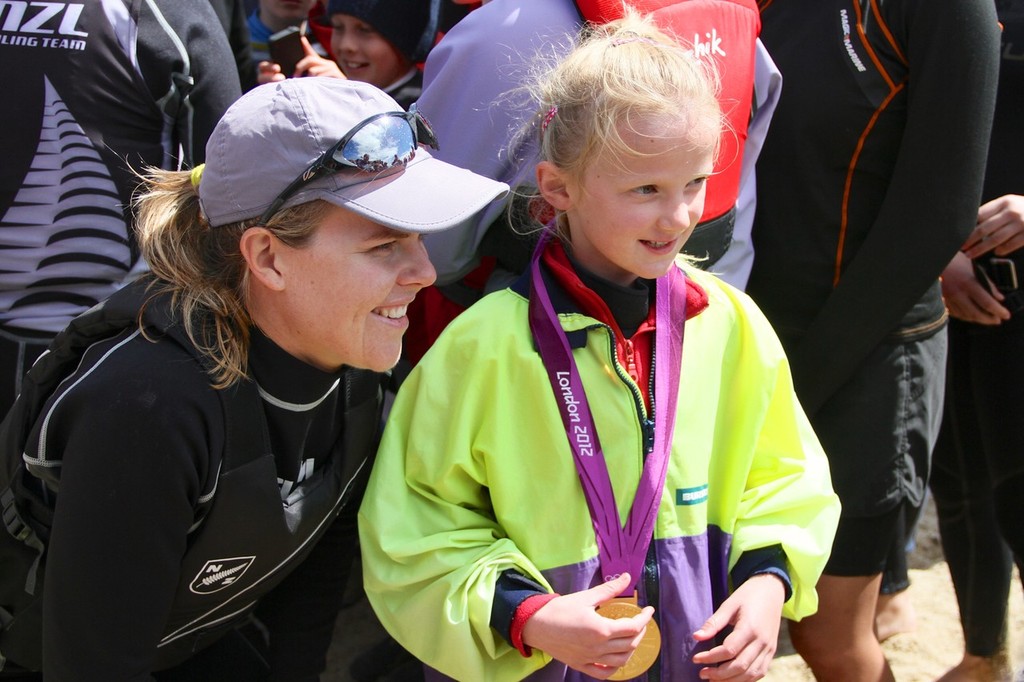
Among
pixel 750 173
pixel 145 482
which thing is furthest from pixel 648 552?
pixel 750 173

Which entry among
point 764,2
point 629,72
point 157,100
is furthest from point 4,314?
point 764,2

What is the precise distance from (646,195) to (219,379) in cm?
86

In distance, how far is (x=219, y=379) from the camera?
73.9 inches

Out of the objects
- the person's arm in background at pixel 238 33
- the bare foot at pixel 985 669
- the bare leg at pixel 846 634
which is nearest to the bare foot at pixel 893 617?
the bare foot at pixel 985 669

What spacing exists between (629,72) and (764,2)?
0.94m

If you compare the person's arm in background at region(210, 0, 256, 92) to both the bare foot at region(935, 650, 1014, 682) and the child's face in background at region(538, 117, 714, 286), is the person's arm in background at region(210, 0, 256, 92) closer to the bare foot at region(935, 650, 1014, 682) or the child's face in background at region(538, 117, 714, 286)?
the child's face in background at region(538, 117, 714, 286)

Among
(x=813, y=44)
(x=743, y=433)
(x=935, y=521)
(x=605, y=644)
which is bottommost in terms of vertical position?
(x=935, y=521)

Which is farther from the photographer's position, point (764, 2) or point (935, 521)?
point (935, 521)

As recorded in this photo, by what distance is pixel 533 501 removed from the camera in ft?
6.58

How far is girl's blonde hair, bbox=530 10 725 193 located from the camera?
1978 mm

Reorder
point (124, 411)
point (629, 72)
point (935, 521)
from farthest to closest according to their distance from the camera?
1. point (935, 521)
2. point (629, 72)
3. point (124, 411)

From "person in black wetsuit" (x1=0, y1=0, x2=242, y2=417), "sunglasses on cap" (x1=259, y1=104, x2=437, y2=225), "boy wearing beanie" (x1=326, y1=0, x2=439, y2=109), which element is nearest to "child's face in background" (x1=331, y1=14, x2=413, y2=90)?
"boy wearing beanie" (x1=326, y1=0, x2=439, y2=109)

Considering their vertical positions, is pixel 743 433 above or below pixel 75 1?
below

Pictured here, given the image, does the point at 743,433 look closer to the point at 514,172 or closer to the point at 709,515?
the point at 709,515
